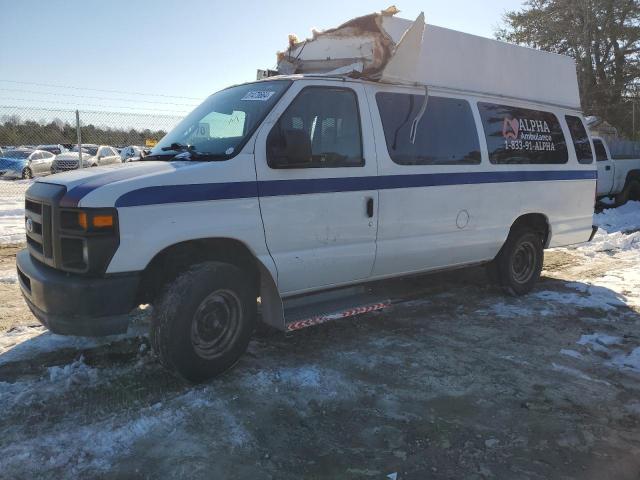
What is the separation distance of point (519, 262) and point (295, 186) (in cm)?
355

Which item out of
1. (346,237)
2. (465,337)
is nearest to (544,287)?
(465,337)

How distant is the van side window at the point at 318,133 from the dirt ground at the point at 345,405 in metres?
1.62

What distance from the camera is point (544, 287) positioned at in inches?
274

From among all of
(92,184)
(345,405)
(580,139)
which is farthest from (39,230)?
(580,139)

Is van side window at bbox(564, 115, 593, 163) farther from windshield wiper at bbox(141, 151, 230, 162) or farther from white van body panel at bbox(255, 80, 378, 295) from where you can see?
windshield wiper at bbox(141, 151, 230, 162)

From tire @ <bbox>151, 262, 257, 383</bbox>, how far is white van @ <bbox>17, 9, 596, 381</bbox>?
1 centimetres

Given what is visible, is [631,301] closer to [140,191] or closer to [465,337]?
[465,337]

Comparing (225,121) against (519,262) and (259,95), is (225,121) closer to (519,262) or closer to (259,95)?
(259,95)

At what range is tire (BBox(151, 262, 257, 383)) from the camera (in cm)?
369

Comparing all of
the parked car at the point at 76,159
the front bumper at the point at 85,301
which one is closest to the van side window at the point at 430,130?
the front bumper at the point at 85,301

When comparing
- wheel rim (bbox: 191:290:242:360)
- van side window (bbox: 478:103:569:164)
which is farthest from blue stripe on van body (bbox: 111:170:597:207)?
wheel rim (bbox: 191:290:242:360)

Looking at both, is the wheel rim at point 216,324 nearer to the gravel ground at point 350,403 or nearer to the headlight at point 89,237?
the gravel ground at point 350,403

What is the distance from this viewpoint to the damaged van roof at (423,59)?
15.9 feet

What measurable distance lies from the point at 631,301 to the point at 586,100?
25.9 metres
